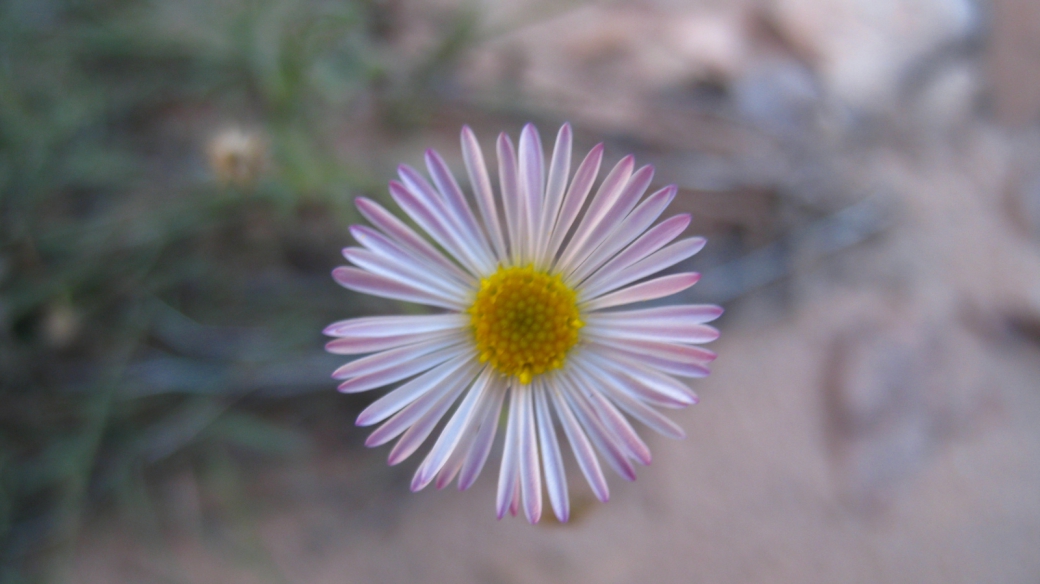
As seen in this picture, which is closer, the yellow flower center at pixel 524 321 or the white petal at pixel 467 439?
the white petal at pixel 467 439

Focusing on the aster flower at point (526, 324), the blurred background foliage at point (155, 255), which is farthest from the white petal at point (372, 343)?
the blurred background foliage at point (155, 255)

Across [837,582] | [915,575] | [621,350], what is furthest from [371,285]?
[915,575]

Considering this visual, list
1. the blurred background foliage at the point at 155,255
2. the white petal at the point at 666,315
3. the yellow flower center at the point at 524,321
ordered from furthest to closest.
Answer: the blurred background foliage at the point at 155,255 < the yellow flower center at the point at 524,321 < the white petal at the point at 666,315

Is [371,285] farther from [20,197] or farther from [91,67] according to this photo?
[91,67]

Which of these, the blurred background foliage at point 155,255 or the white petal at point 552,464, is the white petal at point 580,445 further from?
the blurred background foliage at point 155,255

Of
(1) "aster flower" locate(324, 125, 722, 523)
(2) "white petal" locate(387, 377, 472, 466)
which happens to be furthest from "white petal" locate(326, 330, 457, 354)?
(2) "white petal" locate(387, 377, 472, 466)

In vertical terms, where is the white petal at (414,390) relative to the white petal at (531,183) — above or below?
below

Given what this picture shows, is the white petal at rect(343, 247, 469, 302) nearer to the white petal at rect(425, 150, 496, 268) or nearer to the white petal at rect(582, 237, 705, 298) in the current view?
the white petal at rect(425, 150, 496, 268)
